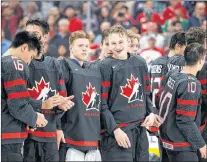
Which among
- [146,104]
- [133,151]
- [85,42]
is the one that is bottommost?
[133,151]

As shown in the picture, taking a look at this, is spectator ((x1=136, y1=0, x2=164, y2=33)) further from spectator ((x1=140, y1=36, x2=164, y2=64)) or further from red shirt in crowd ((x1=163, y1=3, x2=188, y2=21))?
spectator ((x1=140, y1=36, x2=164, y2=64))

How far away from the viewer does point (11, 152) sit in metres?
7.20

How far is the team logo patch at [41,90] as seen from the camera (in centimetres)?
774

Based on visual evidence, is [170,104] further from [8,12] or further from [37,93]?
[8,12]

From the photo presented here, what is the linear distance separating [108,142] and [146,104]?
1.99 ft

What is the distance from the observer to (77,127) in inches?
316

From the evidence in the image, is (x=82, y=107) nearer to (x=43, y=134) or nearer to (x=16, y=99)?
(x=43, y=134)

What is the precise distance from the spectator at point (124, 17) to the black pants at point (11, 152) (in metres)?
7.73

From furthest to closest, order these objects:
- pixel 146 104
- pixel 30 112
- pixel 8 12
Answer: pixel 8 12, pixel 146 104, pixel 30 112

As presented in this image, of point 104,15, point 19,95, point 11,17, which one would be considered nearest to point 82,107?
point 19,95

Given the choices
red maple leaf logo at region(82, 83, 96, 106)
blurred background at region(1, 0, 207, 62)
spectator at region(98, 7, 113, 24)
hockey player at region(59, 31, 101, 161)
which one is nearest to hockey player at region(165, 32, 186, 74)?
hockey player at region(59, 31, 101, 161)

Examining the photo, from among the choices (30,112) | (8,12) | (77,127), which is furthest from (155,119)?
(8,12)

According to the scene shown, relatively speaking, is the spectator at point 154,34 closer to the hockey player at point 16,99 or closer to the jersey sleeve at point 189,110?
the jersey sleeve at point 189,110

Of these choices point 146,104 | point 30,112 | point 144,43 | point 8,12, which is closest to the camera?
point 30,112
